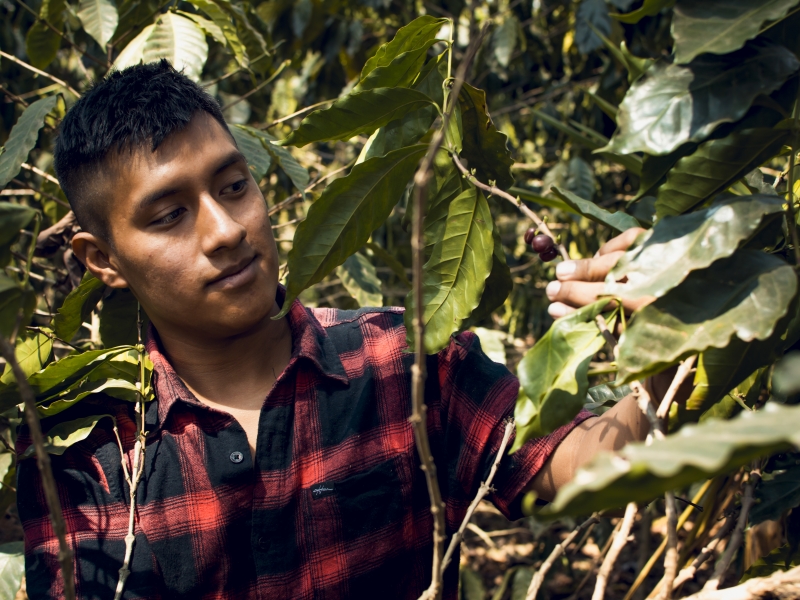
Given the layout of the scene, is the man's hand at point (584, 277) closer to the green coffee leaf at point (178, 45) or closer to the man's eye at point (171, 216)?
the man's eye at point (171, 216)

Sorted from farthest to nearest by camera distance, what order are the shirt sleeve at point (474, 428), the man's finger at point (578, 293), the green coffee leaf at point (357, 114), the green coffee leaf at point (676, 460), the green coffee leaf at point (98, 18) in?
the green coffee leaf at point (98, 18), the shirt sleeve at point (474, 428), the green coffee leaf at point (357, 114), the man's finger at point (578, 293), the green coffee leaf at point (676, 460)

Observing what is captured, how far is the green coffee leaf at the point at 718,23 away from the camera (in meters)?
0.68

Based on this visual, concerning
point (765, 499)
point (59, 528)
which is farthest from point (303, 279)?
point (765, 499)

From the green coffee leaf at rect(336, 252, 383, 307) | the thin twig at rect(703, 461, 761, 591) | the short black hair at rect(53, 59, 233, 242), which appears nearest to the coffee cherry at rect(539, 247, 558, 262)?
the thin twig at rect(703, 461, 761, 591)

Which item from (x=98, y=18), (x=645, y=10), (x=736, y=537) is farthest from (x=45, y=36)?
(x=736, y=537)

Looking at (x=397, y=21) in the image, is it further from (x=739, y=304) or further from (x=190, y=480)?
(x=739, y=304)

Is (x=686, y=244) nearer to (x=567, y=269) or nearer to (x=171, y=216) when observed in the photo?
(x=567, y=269)

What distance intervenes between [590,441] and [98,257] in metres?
0.86

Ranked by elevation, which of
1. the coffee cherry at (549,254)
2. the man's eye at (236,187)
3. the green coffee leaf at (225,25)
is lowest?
the coffee cherry at (549,254)

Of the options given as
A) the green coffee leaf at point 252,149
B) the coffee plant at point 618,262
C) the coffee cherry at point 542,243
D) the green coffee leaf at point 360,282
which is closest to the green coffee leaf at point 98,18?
the coffee plant at point 618,262

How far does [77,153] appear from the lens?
1.23 meters

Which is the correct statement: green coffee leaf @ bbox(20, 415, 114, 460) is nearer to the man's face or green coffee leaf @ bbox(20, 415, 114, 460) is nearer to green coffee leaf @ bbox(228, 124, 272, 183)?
the man's face

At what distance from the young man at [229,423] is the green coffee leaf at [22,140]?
0.15 metres

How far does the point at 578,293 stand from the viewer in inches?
33.6
